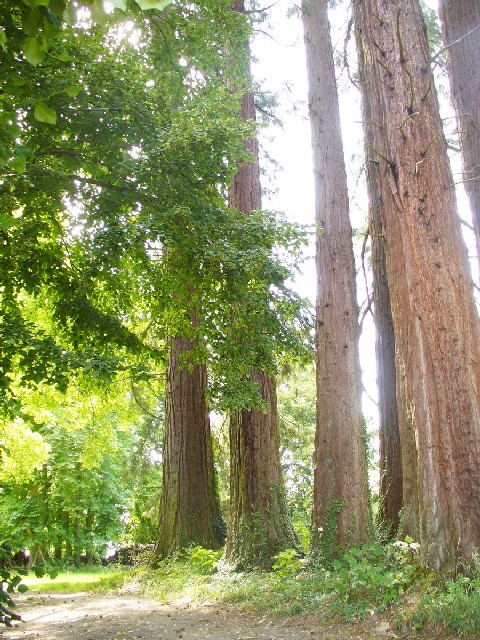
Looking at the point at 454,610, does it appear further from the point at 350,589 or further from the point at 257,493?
the point at 257,493

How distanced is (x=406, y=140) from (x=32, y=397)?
11.1 metres

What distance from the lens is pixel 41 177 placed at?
788 centimetres

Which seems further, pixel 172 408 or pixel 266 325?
pixel 172 408

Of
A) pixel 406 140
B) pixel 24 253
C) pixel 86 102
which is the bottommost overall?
pixel 24 253

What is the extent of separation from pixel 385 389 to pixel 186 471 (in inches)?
174

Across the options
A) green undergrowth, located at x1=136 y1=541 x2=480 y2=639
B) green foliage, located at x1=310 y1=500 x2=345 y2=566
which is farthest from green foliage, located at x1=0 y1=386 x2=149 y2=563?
green foliage, located at x1=310 y1=500 x2=345 y2=566

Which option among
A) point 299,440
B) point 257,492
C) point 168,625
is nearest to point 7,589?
point 168,625

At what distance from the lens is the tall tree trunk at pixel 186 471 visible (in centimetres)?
1191

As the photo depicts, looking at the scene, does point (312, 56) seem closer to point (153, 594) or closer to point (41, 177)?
point (41, 177)

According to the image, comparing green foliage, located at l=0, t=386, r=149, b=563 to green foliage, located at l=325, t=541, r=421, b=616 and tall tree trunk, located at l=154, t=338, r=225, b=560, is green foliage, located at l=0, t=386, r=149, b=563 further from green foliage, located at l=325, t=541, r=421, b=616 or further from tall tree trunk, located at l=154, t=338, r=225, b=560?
green foliage, located at l=325, t=541, r=421, b=616

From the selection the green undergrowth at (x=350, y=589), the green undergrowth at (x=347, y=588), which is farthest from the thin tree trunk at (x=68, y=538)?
the green undergrowth at (x=350, y=589)

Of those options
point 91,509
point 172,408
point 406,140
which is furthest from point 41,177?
point 91,509

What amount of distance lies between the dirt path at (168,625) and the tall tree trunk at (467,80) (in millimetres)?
6825

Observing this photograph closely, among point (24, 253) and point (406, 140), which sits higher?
point (406, 140)
